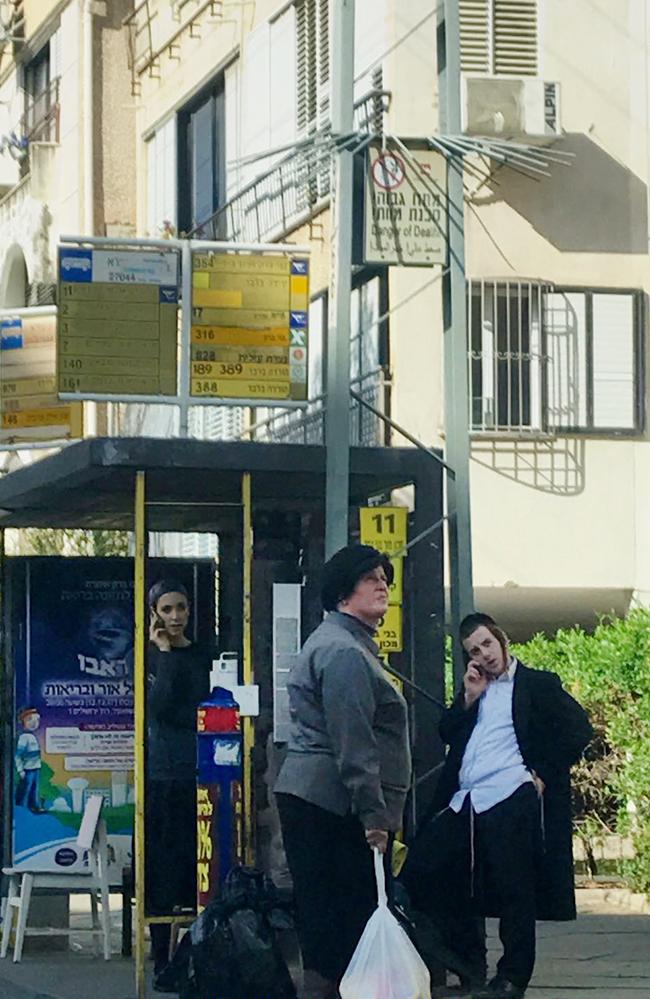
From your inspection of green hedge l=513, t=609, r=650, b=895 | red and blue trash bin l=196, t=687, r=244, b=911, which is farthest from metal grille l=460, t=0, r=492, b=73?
red and blue trash bin l=196, t=687, r=244, b=911

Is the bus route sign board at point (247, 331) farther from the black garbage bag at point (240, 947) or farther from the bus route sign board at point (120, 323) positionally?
the black garbage bag at point (240, 947)

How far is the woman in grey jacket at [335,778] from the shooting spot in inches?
338

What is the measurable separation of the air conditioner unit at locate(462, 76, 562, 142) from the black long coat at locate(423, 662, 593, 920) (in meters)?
12.7

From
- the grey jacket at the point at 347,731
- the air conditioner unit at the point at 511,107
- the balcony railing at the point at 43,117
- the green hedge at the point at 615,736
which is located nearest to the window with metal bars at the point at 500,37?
the air conditioner unit at the point at 511,107

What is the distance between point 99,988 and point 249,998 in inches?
78.4

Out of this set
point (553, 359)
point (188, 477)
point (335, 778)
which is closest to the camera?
point (335, 778)

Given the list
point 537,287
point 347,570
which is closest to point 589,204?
point 537,287

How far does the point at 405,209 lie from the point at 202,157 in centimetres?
1698

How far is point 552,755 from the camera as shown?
9.84 metres

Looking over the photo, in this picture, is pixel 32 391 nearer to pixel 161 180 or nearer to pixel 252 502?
pixel 252 502

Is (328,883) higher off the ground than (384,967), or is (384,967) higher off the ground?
(328,883)

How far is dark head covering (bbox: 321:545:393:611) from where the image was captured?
28.7 ft

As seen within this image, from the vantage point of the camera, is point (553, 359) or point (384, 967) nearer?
point (384, 967)

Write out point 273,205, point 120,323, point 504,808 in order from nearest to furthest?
point 504,808 < point 120,323 < point 273,205
